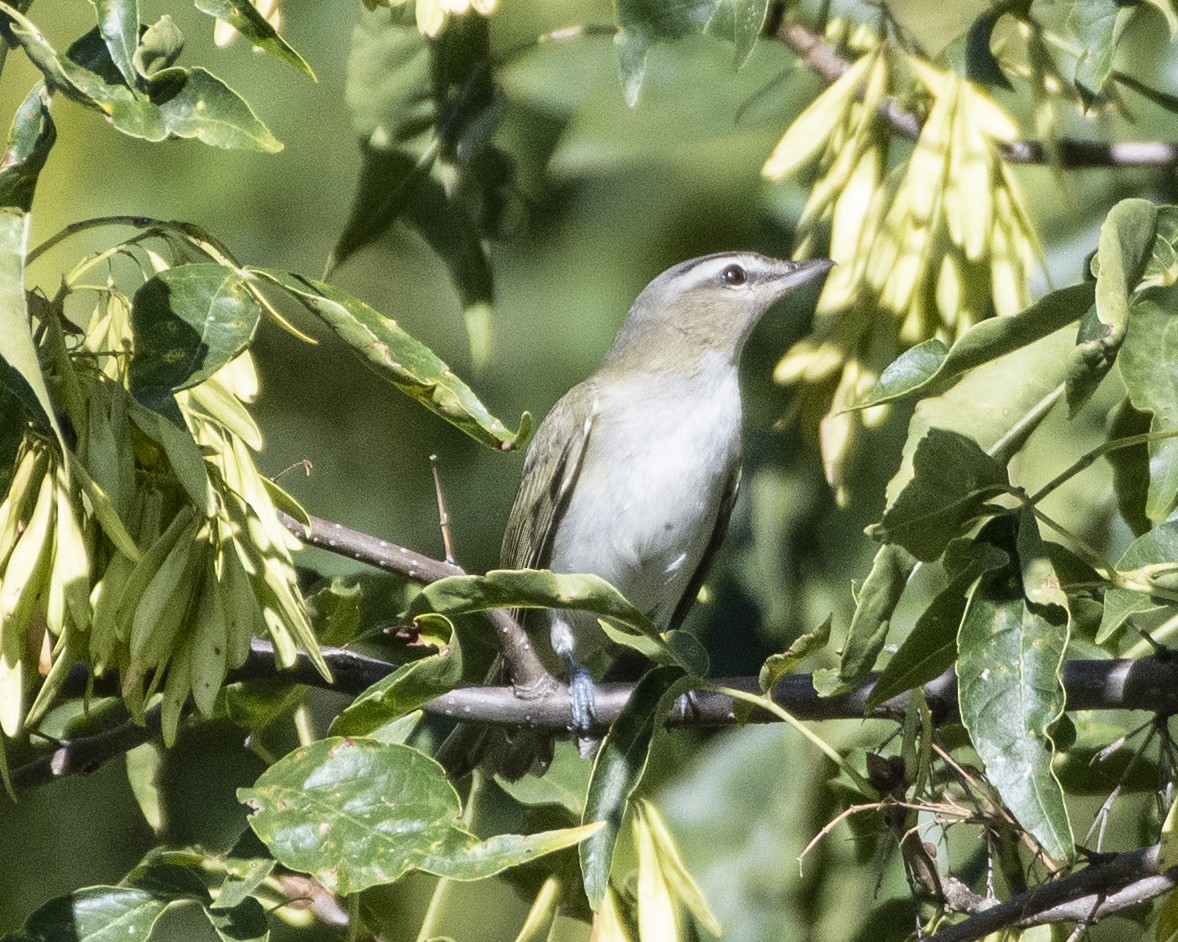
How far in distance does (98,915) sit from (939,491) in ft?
3.53

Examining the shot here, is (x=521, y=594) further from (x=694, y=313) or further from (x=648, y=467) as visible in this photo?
(x=694, y=313)

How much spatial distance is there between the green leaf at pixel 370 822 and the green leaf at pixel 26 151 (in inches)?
24.1

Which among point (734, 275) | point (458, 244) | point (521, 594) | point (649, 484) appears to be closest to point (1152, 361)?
point (521, 594)

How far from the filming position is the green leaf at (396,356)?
1453 mm

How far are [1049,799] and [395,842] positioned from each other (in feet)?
2.02

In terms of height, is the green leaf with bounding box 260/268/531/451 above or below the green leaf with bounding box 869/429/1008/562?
above

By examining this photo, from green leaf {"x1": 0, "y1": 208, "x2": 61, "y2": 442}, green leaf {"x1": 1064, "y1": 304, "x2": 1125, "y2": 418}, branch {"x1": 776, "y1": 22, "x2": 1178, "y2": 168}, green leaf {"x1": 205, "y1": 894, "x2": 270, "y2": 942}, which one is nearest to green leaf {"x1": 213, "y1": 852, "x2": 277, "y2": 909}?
green leaf {"x1": 205, "y1": 894, "x2": 270, "y2": 942}

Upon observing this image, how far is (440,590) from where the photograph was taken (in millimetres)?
1492

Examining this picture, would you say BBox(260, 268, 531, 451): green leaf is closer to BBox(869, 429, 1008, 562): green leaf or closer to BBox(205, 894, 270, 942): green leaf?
BBox(869, 429, 1008, 562): green leaf

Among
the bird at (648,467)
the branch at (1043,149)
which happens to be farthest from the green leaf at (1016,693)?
the bird at (648,467)

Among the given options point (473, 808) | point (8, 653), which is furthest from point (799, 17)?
point (8, 653)

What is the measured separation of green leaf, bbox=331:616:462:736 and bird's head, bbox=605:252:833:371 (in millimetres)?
2292

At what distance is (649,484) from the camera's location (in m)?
3.61

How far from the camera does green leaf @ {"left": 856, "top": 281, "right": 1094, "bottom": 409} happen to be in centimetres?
131
